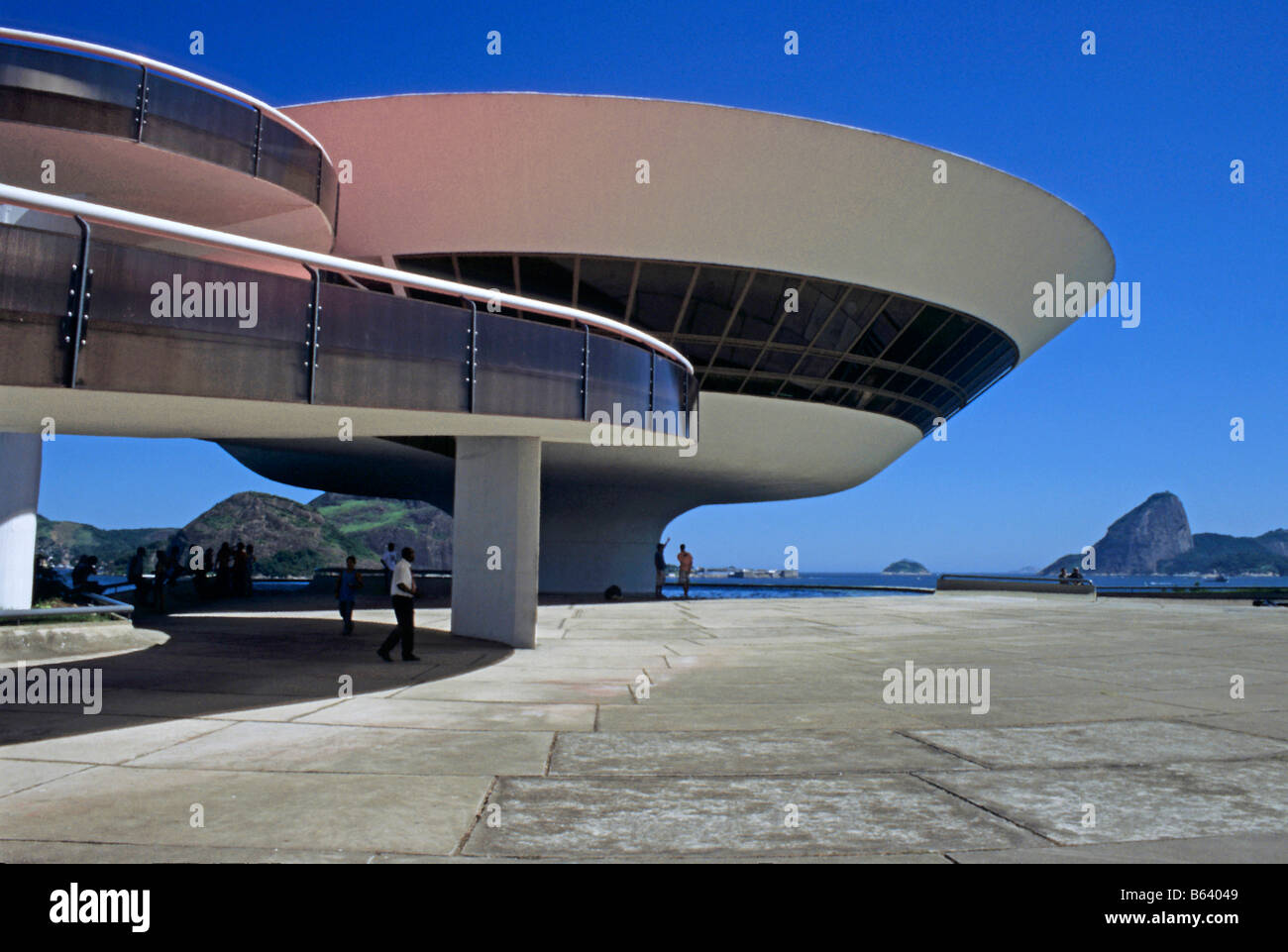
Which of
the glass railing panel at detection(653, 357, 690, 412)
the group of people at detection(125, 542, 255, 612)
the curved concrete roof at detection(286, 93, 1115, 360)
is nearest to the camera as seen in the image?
the glass railing panel at detection(653, 357, 690, 412)

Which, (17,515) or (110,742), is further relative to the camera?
(17,515)

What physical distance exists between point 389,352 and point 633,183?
14400 millimetres

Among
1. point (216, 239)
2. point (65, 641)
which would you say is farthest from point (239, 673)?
point (216, 239)

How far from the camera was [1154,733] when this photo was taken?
24.2ft

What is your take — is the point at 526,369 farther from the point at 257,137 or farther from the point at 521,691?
the point at 257,137

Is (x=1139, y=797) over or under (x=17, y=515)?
under

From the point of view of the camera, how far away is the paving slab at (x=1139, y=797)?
15.6ft

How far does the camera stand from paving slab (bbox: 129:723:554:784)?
6191 mm

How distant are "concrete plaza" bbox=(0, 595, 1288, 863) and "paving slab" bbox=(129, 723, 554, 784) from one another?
0.04 meters

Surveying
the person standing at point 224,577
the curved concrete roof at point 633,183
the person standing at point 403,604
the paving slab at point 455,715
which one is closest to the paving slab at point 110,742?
the paving slab at point 455,715

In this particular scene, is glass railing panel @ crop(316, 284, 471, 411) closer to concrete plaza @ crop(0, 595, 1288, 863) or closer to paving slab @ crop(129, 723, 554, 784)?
concrete plaza @ crop(0, 595, 1288, 863)

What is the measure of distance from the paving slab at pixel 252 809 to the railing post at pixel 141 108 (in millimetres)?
11141

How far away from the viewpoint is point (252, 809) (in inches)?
201

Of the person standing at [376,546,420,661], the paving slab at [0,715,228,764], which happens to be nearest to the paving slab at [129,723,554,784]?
the paving slab at [0,715,228,764]
